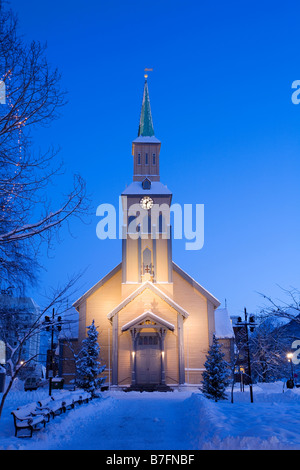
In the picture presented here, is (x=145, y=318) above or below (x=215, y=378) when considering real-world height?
above

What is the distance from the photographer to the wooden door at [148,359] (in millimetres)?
31688

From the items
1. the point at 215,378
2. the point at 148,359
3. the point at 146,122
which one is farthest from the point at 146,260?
the point at 146,122

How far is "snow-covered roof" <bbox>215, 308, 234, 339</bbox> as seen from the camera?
3812cm

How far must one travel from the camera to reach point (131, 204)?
38.7m

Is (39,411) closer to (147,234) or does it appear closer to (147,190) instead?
(147,234)

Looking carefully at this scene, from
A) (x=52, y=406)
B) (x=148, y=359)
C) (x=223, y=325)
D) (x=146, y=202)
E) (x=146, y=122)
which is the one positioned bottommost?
(x=148, y=359)

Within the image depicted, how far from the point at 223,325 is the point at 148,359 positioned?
10.5m

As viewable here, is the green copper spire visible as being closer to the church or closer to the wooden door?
the church

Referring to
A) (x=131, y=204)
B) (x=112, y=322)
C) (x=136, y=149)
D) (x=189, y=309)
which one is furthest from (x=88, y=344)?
(x=136, y=149)

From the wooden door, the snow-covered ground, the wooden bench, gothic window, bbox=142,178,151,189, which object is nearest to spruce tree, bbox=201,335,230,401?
the snow-covered ground

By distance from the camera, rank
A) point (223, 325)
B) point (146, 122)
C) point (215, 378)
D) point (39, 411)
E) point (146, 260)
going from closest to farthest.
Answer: point (39, 411) → point (215, 378) → point (146, 260) → point (223, 325) → point (146, 122)

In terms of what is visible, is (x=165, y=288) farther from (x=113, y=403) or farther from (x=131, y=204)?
(x=113, y=403)

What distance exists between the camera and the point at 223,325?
1561 inches

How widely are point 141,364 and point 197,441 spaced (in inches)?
884
